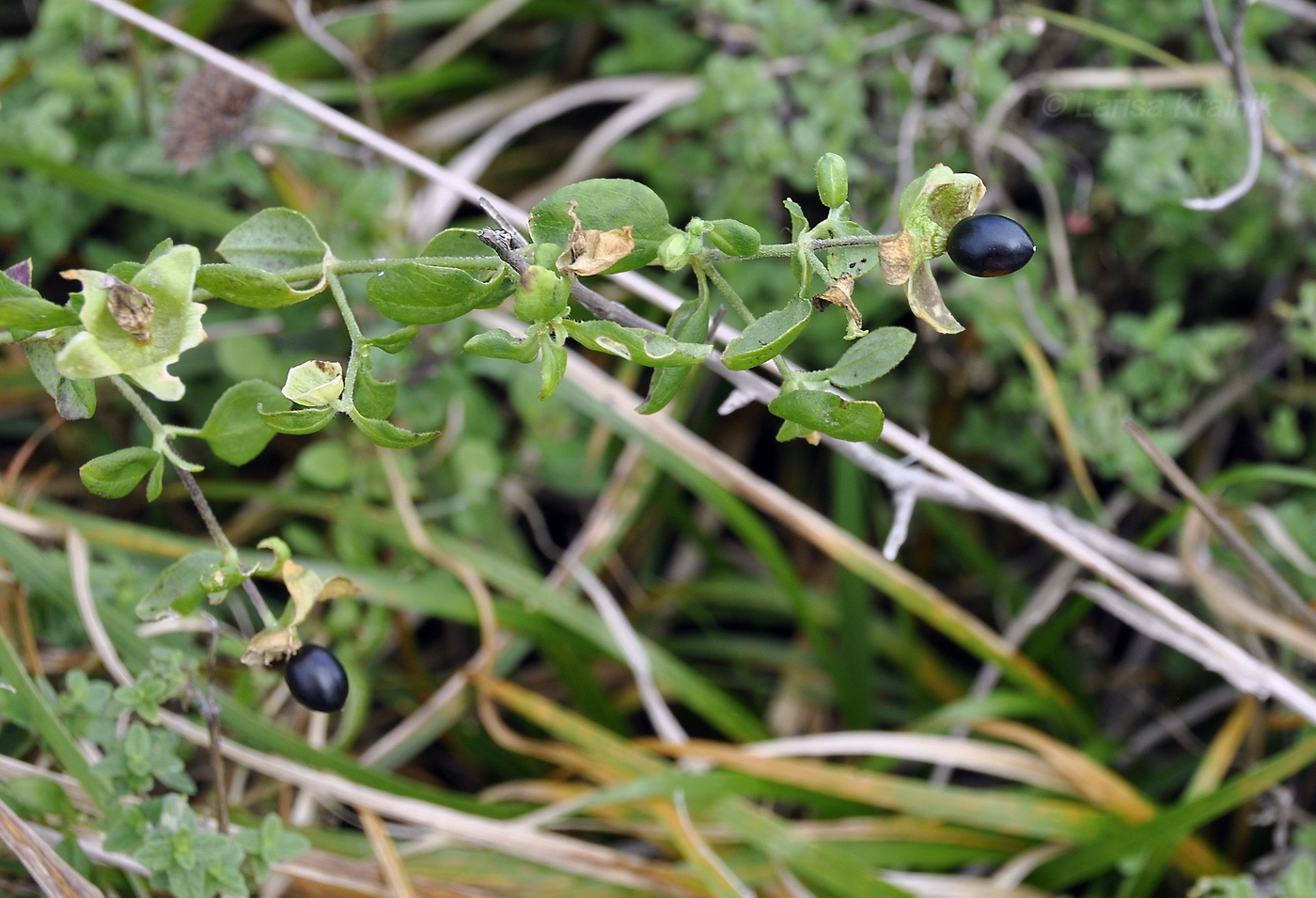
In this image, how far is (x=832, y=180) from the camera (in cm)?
72

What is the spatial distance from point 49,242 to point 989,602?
1.64 metres

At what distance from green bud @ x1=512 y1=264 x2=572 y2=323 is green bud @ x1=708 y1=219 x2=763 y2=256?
4.6 inches

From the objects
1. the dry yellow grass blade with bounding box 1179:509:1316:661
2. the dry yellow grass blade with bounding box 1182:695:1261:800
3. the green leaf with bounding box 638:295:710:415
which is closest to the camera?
the green leaf with bounding box 638:295:710:415

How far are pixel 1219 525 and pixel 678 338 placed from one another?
33.4 inches

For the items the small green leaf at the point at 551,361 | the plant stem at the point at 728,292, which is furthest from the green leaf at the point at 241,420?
the plant stem at the point at 728,292

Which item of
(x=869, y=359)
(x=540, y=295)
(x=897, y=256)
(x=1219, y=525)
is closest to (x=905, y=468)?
(x=1219, y=525)

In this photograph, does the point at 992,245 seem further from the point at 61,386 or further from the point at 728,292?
the point at 61,386

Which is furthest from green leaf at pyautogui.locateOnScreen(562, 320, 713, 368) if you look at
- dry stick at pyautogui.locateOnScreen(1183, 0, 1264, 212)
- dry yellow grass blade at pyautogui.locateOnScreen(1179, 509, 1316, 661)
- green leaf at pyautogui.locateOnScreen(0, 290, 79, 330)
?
dry yellow grass blade at pyautogui.locateOnScreen(1179, 509, 1316, 661)

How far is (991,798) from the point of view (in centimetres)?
141

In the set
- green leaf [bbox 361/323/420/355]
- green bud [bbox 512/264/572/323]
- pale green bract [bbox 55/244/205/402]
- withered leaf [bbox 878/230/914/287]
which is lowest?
pale green bract [bbox 55/244/205/402]

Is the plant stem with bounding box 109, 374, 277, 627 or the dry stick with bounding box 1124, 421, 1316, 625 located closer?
the plant stem with bounding box 109, 374, 277, 627

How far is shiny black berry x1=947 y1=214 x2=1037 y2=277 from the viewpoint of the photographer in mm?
684

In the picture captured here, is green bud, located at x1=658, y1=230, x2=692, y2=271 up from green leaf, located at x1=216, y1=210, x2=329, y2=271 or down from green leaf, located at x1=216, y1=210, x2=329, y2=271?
up

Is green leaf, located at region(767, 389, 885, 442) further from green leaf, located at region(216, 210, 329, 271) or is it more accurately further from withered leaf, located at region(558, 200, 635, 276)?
green leaf, located at region(216, 210, 329, 271)
